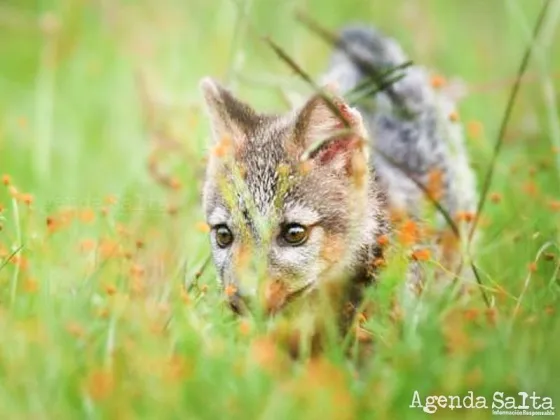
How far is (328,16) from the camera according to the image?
10102 millimetres

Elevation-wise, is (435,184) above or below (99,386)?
above

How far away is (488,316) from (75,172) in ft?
13.3

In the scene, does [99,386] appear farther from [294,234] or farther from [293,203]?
[293,203]

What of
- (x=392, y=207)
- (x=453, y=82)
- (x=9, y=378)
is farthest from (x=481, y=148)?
(x=9, y=378)

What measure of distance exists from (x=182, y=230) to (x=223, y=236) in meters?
1.34

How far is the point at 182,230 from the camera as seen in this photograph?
6242mm

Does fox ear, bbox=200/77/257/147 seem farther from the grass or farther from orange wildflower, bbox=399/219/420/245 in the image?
orange wildflower, bbox=399/219/420/245

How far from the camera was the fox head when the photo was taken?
4656 millimetres

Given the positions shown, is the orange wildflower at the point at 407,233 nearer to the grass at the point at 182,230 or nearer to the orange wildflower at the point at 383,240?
the orange wildflower at the point at 383,240

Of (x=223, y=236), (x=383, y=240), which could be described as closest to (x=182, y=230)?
(x=223, y=236)

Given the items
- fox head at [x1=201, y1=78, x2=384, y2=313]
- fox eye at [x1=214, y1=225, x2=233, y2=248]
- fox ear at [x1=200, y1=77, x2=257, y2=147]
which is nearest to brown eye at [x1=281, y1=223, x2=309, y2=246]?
fox head at [x1=201, y1=78, x2=384, y2=313]

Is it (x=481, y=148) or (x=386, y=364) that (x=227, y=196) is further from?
(x=481, y=148)

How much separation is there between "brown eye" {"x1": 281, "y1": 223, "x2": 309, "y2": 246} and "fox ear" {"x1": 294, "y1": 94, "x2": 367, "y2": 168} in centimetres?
32

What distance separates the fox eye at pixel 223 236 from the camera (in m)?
4.89
